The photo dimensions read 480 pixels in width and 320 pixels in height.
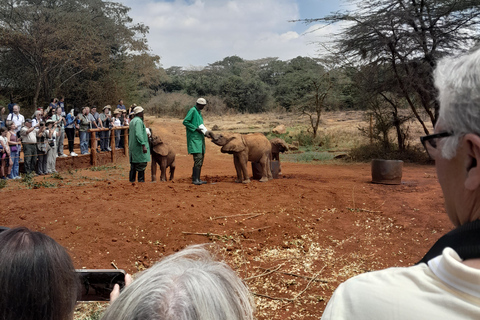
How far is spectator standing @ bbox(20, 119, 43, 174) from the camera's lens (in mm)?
10766

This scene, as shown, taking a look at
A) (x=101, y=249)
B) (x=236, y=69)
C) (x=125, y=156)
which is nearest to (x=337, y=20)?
(x=125, y=156)

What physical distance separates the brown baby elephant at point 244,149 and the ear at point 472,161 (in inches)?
313

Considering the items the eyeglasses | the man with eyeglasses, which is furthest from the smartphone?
the eyeglasses

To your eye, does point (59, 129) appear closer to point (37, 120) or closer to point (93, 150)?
point (37, 120)

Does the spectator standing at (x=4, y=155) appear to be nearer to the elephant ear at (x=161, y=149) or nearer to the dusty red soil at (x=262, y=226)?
the dusty red soil at (x=262, y=226)

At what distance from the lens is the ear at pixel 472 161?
1.03 meters

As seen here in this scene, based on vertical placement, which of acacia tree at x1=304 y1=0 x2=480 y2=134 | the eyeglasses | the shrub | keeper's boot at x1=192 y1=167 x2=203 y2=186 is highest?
acacia tree at x1=304 y1=0 x2=480 y2=134

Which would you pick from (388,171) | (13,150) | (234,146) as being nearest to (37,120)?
(13,150)

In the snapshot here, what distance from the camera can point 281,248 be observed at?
5727mm

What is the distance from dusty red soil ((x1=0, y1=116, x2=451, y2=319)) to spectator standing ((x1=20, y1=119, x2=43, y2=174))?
3.41 meters

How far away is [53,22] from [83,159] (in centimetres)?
1106

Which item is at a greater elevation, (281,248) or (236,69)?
(236,69)

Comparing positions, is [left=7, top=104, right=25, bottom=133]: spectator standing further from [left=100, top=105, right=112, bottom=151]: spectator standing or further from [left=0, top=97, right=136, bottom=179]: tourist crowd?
[left=100, top=105, right=112, bottom=151]: spectator standing

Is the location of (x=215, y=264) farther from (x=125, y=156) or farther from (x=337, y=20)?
(x=125, y=156)
